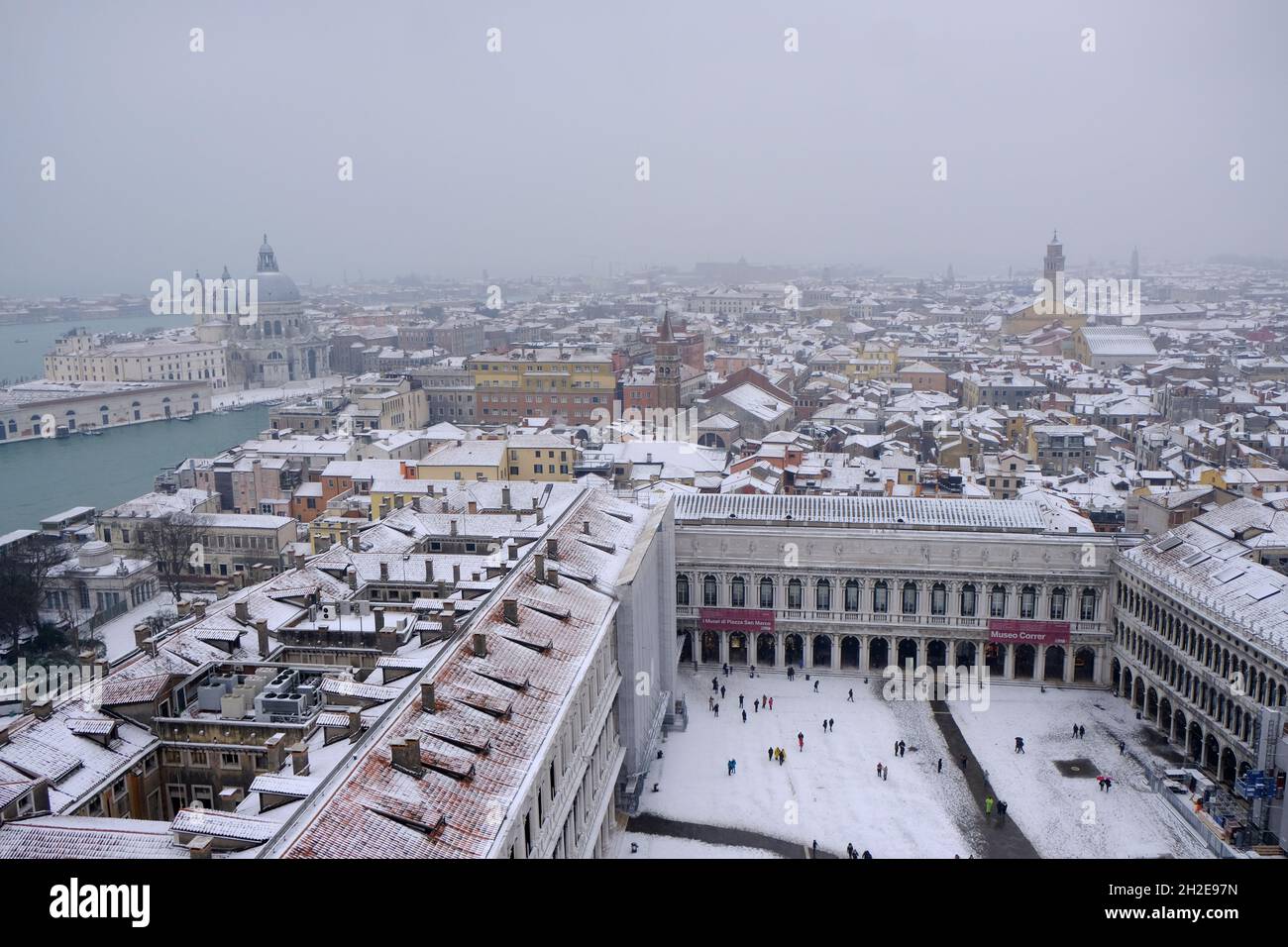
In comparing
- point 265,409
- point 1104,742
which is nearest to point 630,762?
point 1104,742

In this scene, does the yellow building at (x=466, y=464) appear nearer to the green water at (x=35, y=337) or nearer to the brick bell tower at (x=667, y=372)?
the brick bell tower at (x=667, y=372)

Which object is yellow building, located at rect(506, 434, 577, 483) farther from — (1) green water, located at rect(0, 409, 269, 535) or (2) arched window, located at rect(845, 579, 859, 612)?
(1) green water, located at rect(0, 409, 269, 535)

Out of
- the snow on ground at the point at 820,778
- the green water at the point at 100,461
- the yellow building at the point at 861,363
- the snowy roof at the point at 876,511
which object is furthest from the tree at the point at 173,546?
the yellow building at the point at 861,363

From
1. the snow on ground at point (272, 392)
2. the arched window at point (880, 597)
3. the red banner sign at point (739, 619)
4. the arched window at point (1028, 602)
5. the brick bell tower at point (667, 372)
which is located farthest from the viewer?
A: the snow on ground at point (272, 392)

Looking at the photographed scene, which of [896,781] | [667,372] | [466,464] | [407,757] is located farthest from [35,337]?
[407,757]

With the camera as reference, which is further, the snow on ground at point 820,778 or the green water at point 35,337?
the green water at point 35,337
